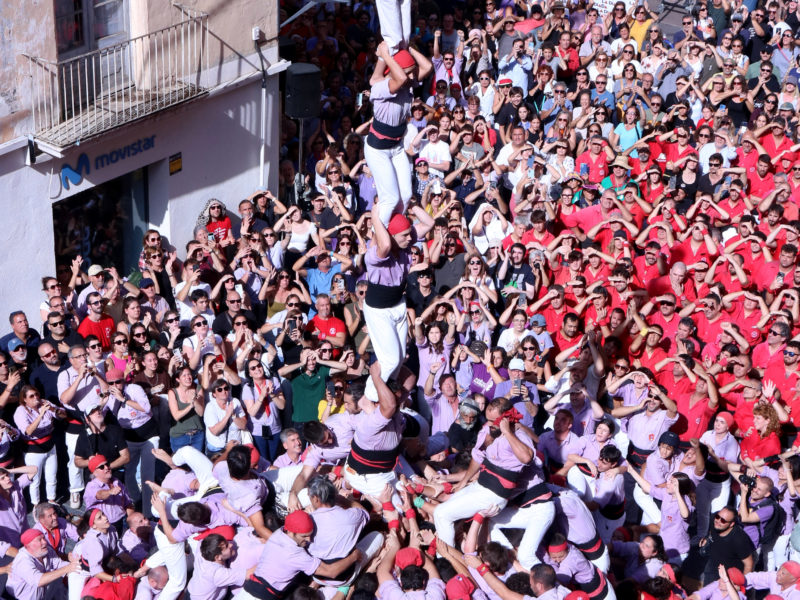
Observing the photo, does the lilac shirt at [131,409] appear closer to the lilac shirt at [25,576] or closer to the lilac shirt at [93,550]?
the lilac shirt at [93,550]

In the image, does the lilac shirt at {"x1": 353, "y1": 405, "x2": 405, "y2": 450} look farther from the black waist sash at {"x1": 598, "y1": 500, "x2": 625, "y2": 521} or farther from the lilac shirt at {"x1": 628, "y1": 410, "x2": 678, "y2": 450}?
the lilac shirt at {"x1": 628, "y1": 410, "x2": 678, "y2": 450}

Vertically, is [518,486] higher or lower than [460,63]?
lower

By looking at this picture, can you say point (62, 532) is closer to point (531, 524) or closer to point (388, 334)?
point (388, 334)

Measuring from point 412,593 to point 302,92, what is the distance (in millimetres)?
8821

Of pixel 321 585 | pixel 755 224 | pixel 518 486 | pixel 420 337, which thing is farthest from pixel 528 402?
pixel 755 224

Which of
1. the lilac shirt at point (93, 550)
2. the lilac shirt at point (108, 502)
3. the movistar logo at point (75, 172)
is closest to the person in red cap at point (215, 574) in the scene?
the lilac shirt at point (93, 550)

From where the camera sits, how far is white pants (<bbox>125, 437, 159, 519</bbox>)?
10734mm

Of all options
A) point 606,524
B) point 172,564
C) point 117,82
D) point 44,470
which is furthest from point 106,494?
point 117,82

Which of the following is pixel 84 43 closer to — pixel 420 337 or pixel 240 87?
pixel 240 87

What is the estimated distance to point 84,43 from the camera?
13344 millimetres

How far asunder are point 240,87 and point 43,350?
19.7 ft

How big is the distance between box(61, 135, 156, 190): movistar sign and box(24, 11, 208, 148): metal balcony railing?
538mm

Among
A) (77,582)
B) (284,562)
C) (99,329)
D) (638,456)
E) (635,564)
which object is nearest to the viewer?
(284,562)

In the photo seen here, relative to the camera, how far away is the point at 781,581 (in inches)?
339
